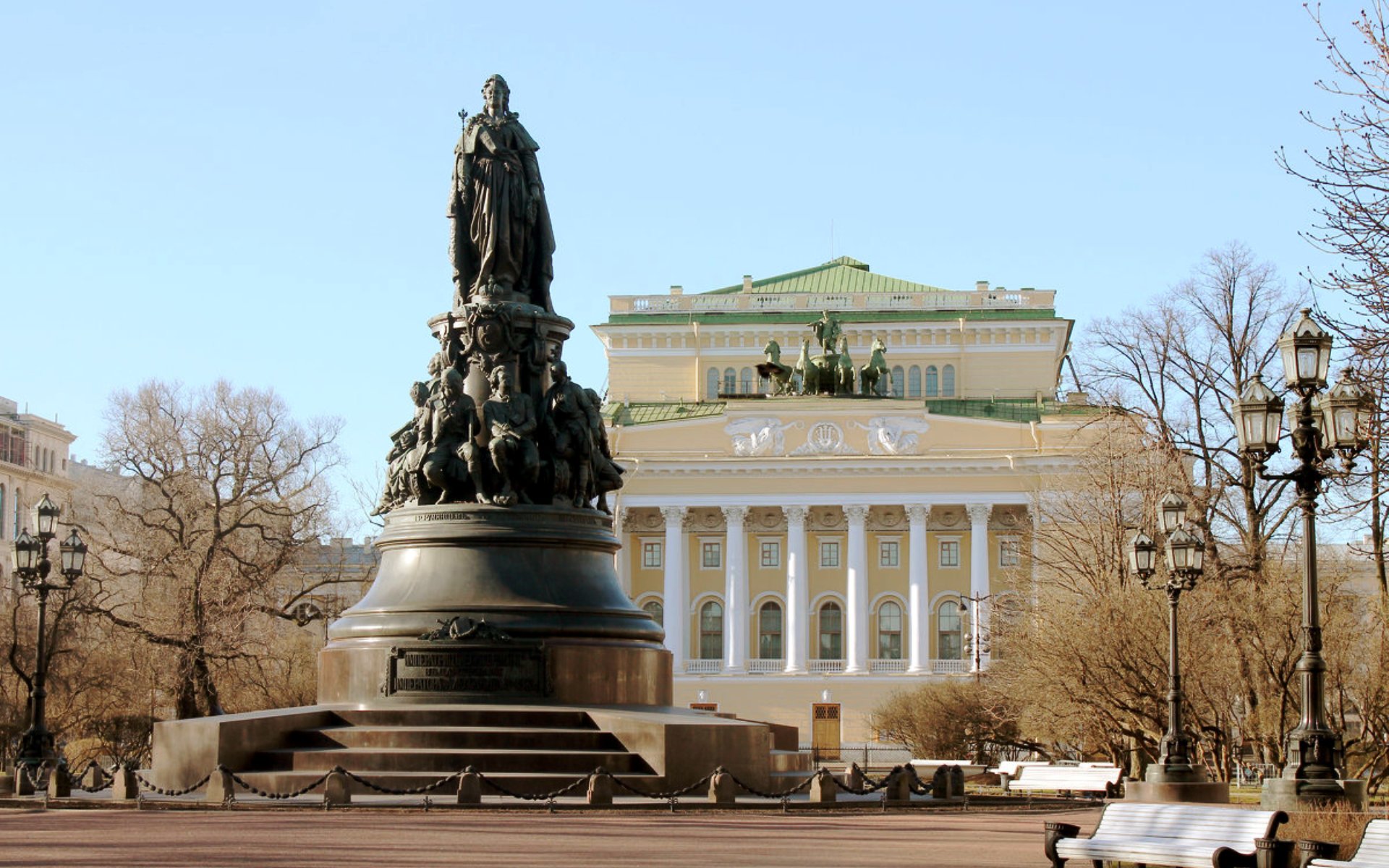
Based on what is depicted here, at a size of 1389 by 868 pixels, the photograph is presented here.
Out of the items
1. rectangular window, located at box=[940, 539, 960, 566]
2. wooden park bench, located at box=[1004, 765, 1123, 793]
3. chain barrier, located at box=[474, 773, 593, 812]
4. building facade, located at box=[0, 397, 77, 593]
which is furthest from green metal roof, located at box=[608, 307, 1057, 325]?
chain barrier, located at box=[474, 773, 593, 812]

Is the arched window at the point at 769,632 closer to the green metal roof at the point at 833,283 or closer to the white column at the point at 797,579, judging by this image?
the white column at the point at 797,579

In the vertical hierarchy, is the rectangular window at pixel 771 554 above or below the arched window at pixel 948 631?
above

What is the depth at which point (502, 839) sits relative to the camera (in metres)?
16.5

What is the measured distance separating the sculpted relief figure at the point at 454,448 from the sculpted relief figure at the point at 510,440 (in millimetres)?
199

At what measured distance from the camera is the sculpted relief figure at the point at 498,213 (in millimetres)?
24156

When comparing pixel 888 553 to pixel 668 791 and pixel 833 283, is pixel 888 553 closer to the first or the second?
pixel 833 283

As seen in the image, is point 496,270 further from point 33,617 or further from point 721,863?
point 33,617

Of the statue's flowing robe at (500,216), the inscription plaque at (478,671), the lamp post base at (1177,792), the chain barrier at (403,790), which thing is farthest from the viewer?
the lamp post base at (1177,792)

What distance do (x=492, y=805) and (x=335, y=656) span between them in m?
3.81

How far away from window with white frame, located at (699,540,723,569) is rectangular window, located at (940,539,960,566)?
33.9 ft

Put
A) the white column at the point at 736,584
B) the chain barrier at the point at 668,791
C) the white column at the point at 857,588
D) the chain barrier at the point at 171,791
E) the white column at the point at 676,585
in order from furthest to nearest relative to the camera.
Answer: the white column at the point at 676,585, the white column at the point at 736,584, the white column at the point at 857,588, the chain barrier at the point at 171,791, the chain barrier at the point at 668,791

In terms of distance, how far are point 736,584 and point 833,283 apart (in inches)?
731

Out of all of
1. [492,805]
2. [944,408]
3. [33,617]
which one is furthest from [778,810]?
[944,408]

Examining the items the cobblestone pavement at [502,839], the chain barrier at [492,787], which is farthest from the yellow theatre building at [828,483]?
the cobblestone pavement at [502,839]
